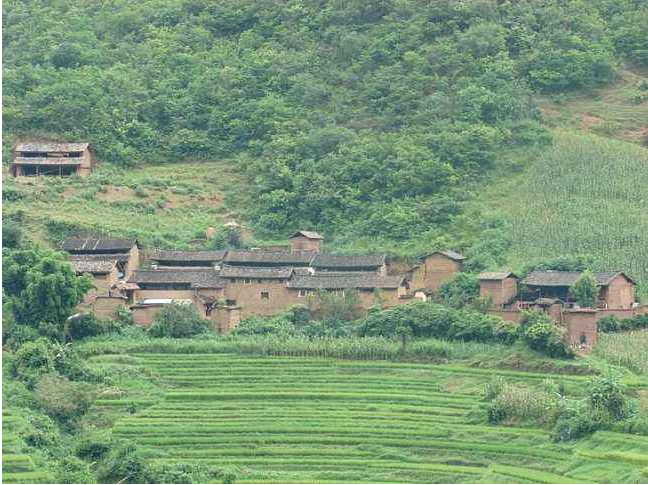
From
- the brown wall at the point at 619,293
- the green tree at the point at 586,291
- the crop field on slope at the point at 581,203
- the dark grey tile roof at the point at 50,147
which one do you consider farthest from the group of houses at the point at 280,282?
the dark grey tile roof at the point at 50,147

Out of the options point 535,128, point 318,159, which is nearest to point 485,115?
point 535,128

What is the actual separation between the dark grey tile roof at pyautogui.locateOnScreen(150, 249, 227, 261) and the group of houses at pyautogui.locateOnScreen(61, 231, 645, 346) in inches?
1.3

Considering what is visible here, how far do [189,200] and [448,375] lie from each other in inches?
736

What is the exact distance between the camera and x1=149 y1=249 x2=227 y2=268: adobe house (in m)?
61.2

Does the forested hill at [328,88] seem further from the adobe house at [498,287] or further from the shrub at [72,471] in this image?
the shrub at [72,471]

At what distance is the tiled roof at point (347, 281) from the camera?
57.9 metres

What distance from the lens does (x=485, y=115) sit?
7088cm

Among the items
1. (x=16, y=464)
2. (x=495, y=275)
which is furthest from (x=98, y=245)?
(x=16, y=464)

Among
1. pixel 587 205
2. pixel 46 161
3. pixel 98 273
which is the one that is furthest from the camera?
pixel 46 161

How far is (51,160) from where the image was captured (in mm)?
68625

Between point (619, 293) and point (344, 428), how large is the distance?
12064 mm

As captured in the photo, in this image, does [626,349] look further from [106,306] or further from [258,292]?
[106,306]

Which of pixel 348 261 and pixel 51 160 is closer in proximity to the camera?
pixel 348 261

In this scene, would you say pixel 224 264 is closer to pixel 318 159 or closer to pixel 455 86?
pixel 318 159
